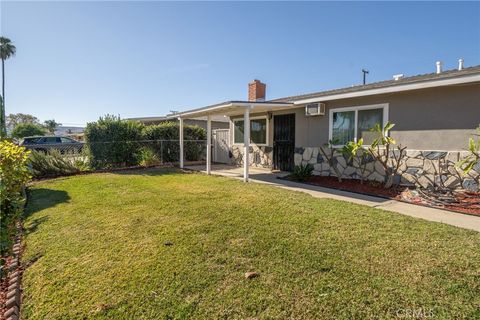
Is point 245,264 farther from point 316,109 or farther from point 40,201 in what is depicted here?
point 316,109

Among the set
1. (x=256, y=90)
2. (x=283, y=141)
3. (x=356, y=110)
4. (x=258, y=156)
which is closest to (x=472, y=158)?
(x=356, y=110)

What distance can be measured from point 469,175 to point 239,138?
882cm

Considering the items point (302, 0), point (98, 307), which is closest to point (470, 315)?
point (98, 307)

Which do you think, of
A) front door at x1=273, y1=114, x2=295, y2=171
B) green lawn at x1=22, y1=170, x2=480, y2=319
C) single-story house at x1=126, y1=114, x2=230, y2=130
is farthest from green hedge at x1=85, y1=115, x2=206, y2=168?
green lawn at x1=22, y1=170, x2=480, y2=319

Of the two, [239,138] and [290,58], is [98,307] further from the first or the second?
[290,58]

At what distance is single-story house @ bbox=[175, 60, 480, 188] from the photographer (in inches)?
226

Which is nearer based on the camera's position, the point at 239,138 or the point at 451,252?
the point at 451,252

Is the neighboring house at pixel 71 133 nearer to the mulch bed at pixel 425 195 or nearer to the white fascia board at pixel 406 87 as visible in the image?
the white fascia board at pixel 406 87

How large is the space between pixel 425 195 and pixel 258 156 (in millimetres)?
6862

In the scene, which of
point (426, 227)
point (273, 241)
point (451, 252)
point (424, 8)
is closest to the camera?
point (451, 252)

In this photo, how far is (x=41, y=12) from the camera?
6.75m

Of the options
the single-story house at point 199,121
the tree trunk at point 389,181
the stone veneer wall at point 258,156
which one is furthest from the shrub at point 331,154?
the single-story house at point 199,121

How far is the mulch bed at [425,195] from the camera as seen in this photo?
16.9 ft

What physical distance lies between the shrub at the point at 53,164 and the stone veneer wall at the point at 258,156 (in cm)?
685
